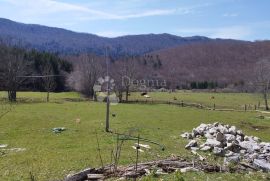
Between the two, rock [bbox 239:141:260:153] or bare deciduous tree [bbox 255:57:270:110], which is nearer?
rock [bbox 239:141:260:153]

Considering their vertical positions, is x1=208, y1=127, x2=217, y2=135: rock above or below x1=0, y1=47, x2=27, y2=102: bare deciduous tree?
below

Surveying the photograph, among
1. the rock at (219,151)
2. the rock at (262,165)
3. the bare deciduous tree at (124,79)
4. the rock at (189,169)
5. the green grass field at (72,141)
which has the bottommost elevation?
the green grass field at (72,141)

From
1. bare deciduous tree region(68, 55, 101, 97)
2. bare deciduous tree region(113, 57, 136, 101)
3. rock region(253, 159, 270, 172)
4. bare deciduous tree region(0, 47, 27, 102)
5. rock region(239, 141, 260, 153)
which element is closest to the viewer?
rock region(253, 159, 270, 172)

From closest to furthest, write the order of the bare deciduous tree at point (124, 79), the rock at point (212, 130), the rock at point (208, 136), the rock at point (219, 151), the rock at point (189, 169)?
the rock at point (189, 169) < the rock at point (219, 151) < the rock at point (208, 136) < the rock at point (212, 130) < the bare deciduous tree at point (124, 79)

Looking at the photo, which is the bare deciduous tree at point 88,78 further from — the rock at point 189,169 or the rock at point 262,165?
the rock at point 189,169

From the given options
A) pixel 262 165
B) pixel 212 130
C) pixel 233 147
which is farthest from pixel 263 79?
pixel 262 165

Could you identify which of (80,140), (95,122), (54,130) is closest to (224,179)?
(80,140)

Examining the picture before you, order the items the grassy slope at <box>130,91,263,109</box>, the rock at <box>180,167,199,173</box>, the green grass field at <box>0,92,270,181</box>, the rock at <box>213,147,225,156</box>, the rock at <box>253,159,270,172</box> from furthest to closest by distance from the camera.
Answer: the grassy slope at <box>130,91,263,109</box> → the rock at <box>213,147,225,156</box> → the green grass field at <box>0,92,270,181</box> → the rock at <box>253,159,270,172</box> → the rock at <box>180,167,199,173</box>

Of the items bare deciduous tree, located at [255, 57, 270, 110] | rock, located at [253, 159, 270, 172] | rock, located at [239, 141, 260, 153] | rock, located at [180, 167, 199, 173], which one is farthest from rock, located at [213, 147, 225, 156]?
bare deciduous tree, located at [255, 57, 270, 110]

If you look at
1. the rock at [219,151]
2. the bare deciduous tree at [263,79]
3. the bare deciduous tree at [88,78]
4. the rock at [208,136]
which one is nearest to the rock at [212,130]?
the rock at [208,136]

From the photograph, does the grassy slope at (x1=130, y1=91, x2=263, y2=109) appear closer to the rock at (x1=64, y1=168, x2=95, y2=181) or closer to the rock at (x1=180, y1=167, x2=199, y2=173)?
the rock at (x1=180, y1=167, x2=199, y2=173)

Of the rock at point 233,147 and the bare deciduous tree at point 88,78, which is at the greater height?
the bare deciduous tree at point 88,78

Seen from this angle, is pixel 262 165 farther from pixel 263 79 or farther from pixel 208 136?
pixel 263 79

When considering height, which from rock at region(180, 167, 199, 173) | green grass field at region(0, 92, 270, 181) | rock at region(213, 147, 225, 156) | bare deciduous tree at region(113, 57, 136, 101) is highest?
bare deciduous tree at region(113, 57, 136, 101)
